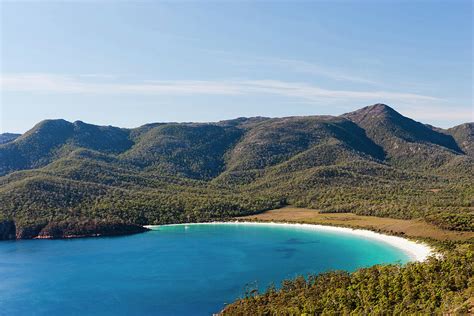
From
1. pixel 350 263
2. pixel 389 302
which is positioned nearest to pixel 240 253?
pixel 350 263

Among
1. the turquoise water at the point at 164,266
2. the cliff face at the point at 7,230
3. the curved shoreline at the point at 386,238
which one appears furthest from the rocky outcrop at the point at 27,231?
the curved shoreline at the point at 386,238

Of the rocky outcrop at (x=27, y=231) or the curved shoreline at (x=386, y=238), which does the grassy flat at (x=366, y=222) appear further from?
the rocky outcrop at (x=27, y=231)

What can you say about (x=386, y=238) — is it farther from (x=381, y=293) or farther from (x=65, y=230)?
(x=65, y=230)

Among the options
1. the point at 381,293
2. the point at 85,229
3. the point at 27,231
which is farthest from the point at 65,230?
the point at 381,293

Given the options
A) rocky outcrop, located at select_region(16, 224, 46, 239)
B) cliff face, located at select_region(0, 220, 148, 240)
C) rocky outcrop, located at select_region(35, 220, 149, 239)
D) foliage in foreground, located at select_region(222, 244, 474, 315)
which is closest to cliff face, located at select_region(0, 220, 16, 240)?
cliff face, located at select_region(0, 220, 148, 240)

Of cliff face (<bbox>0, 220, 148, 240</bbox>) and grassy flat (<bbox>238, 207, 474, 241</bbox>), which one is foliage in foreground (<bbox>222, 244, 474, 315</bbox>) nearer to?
grassy flat (<bbox>238, 207, 474, 241</bbox>)

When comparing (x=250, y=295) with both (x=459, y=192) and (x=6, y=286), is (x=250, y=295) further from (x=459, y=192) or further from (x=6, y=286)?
(x=459, y=192)
